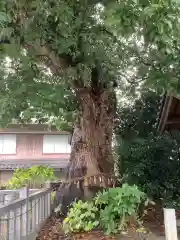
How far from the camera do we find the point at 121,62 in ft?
32.7

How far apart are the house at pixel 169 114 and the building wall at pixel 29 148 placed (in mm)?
15477

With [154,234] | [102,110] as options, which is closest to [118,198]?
[154,234]

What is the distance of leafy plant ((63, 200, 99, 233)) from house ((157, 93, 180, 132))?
3.58 m

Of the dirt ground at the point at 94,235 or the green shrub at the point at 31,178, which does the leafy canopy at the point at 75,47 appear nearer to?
the green shrub at the point at 31,178

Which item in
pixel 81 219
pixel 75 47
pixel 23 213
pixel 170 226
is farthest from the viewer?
pixel 81 219

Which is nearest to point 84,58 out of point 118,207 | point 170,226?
point 118,207

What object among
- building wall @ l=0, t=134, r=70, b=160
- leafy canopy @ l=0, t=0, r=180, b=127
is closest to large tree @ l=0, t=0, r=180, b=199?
leafy canopy @ l=0, t=0, r=180, b=127

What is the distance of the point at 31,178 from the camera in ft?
40.3

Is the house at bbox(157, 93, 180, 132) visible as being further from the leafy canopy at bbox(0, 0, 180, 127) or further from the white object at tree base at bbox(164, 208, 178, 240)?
the white object at tree base at bbox(164, 208, 178, 240)

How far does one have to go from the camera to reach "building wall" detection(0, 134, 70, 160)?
26.6 metres

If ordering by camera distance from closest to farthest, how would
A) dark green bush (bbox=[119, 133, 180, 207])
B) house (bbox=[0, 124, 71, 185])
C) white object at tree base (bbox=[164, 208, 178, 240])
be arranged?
white object at tree base (bbox=[164, 208, 178, 240]), dark green bush (bbox=[119, 133, 180, 207]), house (bbox=[0, 124, 71, 185])

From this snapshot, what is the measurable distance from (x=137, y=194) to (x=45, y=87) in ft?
11.3

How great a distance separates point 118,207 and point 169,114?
406 cm

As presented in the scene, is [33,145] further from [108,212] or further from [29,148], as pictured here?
[108,212]
